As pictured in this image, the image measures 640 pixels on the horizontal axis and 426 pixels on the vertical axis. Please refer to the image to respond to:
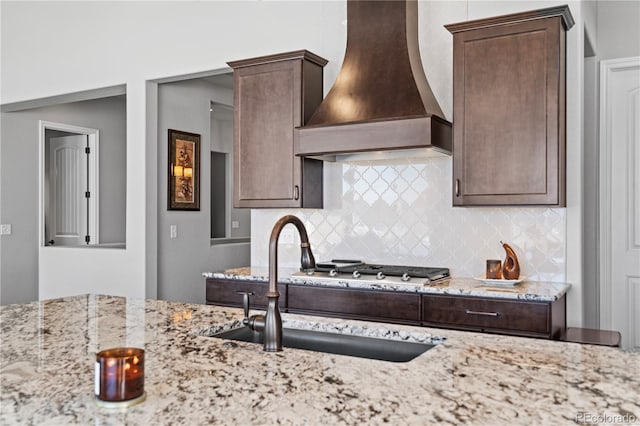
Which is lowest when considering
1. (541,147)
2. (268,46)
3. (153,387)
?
(153,387)

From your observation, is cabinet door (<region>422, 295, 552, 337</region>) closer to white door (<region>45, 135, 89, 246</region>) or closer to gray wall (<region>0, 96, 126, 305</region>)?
gray wall (<region>0, 96, 126, 305</region>)

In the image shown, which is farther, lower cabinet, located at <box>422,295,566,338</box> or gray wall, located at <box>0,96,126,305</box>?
gray wall, located at <box>0,96,126,305</box>

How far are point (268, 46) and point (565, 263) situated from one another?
8.31 feet

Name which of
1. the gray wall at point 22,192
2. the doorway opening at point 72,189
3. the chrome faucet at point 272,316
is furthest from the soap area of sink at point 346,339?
the doorway opening at point 72,189

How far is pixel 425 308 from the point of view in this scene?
3.01 m

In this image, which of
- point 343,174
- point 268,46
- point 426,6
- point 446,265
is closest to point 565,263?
point 446,265

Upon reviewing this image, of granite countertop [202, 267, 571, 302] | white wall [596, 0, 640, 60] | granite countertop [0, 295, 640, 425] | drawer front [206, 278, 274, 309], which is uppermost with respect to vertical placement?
white wall [596, 0, 640, 60]

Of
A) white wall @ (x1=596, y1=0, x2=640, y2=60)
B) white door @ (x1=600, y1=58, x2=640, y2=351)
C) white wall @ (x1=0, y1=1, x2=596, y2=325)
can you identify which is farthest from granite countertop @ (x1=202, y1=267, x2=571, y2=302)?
white wall @ (x1=596, y1=0, x2=640, y2=60)

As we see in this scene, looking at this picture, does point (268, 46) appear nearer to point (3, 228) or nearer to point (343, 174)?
point (343, 174)

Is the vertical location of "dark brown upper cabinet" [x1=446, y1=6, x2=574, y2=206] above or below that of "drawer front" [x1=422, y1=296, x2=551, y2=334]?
above

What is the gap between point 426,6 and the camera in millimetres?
3637

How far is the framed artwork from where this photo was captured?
526cm

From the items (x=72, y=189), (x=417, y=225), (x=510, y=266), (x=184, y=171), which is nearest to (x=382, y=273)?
(x=417, y=225)

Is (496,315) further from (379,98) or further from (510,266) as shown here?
(379,98)
